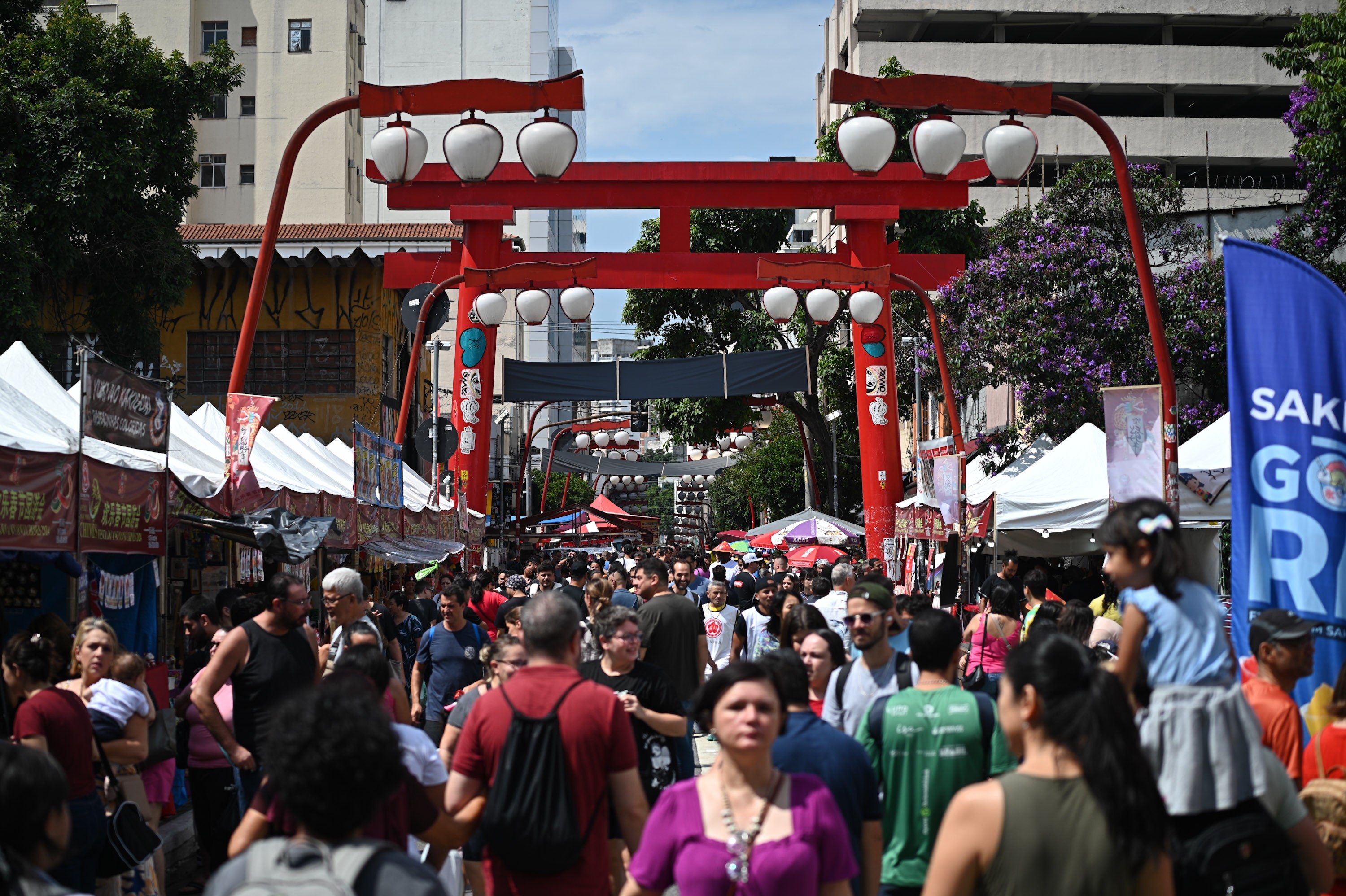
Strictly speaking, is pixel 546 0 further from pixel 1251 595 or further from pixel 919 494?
pixel 1251 595

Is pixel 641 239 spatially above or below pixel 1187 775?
above

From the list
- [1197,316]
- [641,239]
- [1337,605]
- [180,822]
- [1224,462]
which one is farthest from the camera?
[641,239]

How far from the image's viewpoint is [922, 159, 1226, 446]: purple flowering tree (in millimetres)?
20828

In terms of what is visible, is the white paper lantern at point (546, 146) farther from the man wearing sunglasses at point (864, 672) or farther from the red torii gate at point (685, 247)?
the man wearing sunglasses at point (864, 672)

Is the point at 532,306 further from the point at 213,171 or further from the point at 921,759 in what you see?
the point at 213,171

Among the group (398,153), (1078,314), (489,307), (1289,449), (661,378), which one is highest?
(398,153)

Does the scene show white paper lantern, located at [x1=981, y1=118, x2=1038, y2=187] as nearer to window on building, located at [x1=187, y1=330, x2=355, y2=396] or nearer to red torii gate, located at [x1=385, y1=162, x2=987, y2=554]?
red torii gate, located at [x1=385, y1=162, x2=987, y2=554]

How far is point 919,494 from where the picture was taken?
60.7ft

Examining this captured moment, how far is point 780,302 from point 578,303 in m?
2.69

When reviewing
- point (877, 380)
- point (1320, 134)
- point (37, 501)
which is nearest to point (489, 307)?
point (877, 380)

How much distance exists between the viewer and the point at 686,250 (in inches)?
827

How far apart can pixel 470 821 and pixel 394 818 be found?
0.51 m

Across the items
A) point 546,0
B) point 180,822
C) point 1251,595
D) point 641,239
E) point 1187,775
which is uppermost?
point 546,0

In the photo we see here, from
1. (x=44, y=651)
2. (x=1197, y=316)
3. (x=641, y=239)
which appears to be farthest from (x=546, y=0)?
(x=44, y=651)
